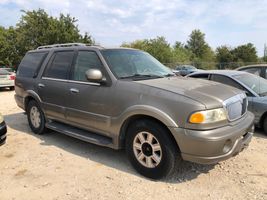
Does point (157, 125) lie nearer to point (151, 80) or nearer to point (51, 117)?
point (151, 80)

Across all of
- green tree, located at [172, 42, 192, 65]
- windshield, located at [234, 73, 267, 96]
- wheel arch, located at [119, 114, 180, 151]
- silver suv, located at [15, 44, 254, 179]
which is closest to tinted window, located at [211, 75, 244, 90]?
windshield, located at [234, 73, 267, 96]

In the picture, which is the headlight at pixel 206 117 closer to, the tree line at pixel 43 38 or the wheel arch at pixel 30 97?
the wheel arch at pixel 30 97

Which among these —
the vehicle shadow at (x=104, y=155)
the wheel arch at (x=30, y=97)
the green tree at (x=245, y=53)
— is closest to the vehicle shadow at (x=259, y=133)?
the vehicle shadow at (x=104, y=155)

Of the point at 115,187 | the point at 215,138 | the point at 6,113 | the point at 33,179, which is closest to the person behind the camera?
the point at 215,138

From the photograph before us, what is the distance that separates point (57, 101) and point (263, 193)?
378cm

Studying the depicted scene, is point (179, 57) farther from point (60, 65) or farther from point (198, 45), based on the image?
Answer: point (60, 65)

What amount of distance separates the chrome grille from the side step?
71.6 inches

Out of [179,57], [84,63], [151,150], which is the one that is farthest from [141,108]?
[179,57]

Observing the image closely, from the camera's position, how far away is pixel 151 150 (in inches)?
155

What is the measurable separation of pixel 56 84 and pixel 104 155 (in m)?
1.66

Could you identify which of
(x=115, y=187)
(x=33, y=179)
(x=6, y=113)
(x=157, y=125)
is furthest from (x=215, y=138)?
(x=6, y=113)

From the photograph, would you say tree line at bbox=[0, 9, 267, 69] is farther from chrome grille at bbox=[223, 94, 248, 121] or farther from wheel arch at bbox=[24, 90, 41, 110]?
chrome grille at bbox=[223, 94, 248, 121]

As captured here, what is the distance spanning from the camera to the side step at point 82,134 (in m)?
4.49

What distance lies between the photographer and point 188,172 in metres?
4.21
